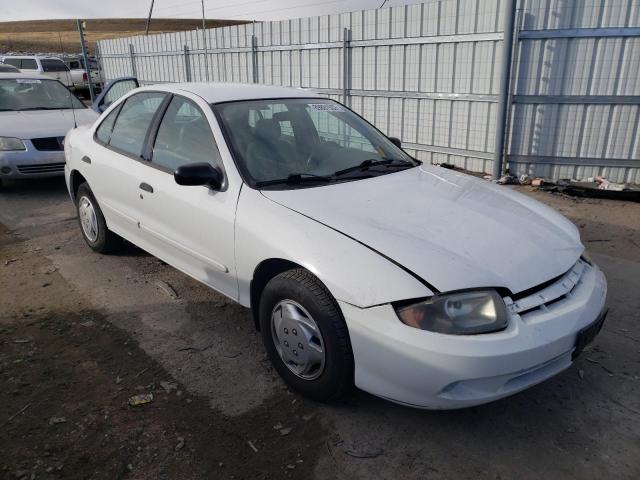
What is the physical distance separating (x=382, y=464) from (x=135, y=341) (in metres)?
1.85

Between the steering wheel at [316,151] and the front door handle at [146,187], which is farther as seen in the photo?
the front door handle at [146,187]

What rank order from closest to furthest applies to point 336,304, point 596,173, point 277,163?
point 336,304 → point 277,163 → point 596,173

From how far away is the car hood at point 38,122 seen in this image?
23.0 ft

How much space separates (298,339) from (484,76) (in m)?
5.97

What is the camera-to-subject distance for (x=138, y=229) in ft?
13.1

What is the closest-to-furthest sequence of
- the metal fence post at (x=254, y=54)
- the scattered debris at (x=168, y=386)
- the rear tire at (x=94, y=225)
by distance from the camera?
1. the scattered debris at (x=168, y=386)
2. the rear tire at (x=94, y=225)
3. the metal fence post at (x=254, y=54)

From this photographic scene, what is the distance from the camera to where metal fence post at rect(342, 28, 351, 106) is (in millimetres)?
8922

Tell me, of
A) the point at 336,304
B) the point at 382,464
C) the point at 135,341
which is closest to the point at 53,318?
the point at 135,341

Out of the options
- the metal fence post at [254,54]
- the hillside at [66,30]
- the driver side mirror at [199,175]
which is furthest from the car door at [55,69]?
the hillside at [66,30]

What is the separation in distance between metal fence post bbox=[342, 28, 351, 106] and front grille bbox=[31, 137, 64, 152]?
4.69 meters

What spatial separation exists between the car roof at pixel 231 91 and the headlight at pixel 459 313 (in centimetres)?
208

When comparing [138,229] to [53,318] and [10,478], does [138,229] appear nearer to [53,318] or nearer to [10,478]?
[53,318]

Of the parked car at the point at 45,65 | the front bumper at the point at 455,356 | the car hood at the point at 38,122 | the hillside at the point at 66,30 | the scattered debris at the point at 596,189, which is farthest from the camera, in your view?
the hillside at the point at 66,30

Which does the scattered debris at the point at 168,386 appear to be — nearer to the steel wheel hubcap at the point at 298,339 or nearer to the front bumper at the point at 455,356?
the steel wheel hubcap at the point at 298,339
